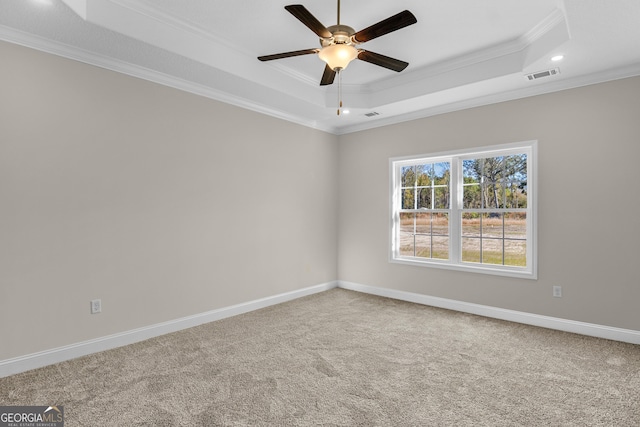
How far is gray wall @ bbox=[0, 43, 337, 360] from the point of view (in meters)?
2.75

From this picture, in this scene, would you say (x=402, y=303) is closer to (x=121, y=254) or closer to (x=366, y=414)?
(x=366, y=414)

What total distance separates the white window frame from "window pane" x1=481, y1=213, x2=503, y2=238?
299 millimetres

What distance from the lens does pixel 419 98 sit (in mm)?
4188

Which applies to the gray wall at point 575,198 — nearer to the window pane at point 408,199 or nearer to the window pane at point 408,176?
the window pane at point 408,176

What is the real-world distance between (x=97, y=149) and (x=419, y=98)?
11.7 feet

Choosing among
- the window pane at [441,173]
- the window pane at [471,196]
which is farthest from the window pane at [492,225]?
the window pane at [441,173]

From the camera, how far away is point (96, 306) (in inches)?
123

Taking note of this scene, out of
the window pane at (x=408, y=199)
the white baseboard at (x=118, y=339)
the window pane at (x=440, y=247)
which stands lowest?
the white baseboard at (x=118, y=339)

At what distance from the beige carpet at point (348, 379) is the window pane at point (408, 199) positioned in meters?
1.90

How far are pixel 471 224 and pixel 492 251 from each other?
427 millimetres

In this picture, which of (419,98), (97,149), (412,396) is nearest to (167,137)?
(97,149)

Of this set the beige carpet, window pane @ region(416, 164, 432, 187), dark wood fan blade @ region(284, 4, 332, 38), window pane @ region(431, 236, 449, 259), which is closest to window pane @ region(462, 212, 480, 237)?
window pane @ region(431, 236, 449, 259)

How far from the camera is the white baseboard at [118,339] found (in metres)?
2.71

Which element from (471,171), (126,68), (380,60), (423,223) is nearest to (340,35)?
(380,60)
